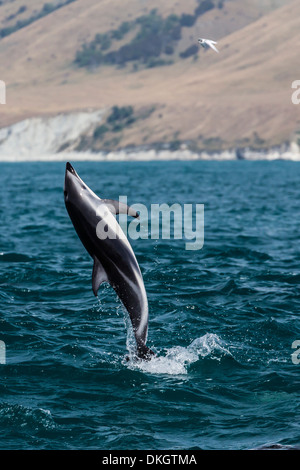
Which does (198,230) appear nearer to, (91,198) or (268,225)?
(268,225)

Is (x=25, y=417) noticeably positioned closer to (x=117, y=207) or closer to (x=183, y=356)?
(x=117, y=207)

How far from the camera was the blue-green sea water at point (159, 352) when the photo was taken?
37.6 feet

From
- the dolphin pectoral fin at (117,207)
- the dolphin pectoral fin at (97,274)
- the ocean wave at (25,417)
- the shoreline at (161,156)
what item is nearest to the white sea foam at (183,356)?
the ocean wave at (25,417)

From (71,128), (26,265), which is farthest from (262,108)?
(26,265)

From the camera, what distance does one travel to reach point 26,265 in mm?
22844

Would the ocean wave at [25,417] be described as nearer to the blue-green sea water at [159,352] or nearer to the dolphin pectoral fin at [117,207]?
the blue-green sea water at [159,352]

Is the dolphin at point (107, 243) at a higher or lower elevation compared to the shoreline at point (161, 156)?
lower

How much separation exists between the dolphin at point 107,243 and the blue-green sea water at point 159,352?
1.54 meters

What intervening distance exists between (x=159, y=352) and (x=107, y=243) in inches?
167

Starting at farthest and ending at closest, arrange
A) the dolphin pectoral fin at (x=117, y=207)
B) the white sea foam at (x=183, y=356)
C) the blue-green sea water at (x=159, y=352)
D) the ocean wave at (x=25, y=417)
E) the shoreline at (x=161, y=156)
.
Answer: the shoreline at (x=161, y=156) < the white sea foam at (x=183, y=356) < the ocean wave at (x=25, y=417) < the blue-green sea water at (x=159, y=352) < the dolphin pectoral fin at (x=117, y=207)

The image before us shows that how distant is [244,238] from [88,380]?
16.6 meters

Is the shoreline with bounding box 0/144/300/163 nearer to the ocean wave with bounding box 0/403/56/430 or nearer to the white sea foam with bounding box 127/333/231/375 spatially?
the white sea foam with bounding box 127/333/231/375

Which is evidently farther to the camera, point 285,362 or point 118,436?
point 285,362

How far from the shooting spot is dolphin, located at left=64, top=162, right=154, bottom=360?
36.8ft
